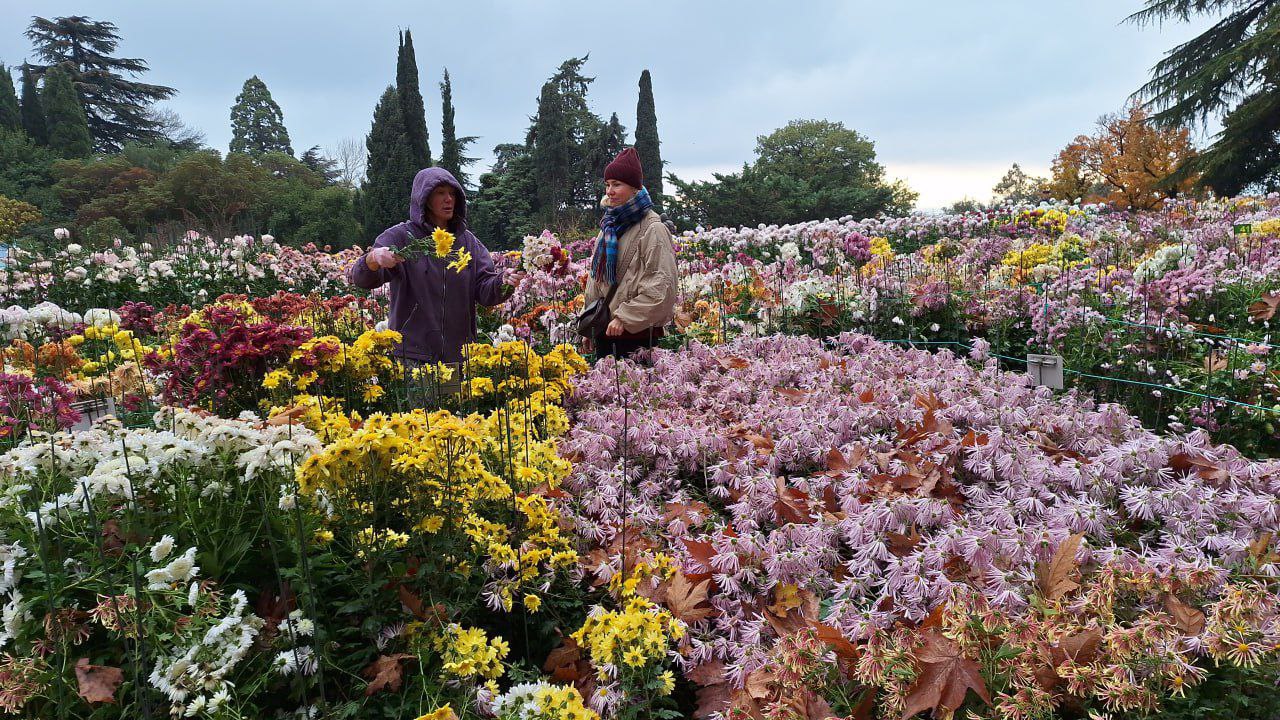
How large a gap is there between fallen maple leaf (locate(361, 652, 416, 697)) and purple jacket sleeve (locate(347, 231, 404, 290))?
2.45 meters

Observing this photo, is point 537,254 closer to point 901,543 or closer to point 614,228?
point 614,228

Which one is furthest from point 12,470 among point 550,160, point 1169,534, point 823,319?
point 550,160

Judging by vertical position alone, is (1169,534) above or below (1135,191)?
below

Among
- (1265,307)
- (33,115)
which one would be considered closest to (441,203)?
(1265,307)

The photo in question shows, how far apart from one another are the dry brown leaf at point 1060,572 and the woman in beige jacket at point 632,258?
251 cm

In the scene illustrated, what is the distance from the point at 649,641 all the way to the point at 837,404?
1548 mm

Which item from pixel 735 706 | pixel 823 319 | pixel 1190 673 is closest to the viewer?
pixel 1190 673

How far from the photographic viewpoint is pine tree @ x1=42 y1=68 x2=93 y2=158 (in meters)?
30.5

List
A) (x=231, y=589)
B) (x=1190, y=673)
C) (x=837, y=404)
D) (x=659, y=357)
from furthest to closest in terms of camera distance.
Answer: (x=659, y=357), (x=837, y=404), (x=231, y=589), (x=1190, y=673)

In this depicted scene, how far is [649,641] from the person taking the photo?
4.79 ft

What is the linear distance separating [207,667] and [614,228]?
3.03 meters

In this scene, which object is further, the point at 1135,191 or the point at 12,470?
the point at 1135,191

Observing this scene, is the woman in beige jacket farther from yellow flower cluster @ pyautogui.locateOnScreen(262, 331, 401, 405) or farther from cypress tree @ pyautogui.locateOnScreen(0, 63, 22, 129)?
cypress tree @ pyautogui.locateOnScreen(0, 63, 22, 129)

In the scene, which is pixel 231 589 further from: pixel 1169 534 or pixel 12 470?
pixel 1169 534
